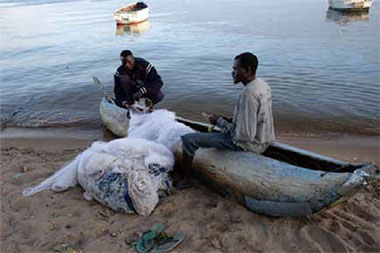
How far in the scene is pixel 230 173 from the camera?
427cm

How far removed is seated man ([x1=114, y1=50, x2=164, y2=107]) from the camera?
21.2ft

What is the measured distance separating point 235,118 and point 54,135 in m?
5.28

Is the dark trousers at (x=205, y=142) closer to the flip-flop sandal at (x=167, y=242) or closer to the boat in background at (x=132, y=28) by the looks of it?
the flip-flop sandal at (x=167, y=242)

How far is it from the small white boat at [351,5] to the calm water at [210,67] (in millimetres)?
2665

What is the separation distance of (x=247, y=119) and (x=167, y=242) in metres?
1.53

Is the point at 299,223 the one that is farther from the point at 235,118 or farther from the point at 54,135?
the point at 54,135

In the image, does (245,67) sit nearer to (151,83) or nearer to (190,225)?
(190,225)

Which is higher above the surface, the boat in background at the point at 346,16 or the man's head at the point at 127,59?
the boat in background at the point at 346,16

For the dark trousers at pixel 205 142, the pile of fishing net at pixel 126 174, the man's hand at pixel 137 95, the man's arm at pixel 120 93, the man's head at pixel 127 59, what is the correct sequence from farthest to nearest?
the man's arm at pixel 120 93, the man's hand at pixel 137 95, the man's head at pixel 127 59, the dark trousers at pixel 205 142, the pile of fishing net at pixel 126 174

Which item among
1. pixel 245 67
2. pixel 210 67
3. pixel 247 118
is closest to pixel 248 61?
pixel 245 67

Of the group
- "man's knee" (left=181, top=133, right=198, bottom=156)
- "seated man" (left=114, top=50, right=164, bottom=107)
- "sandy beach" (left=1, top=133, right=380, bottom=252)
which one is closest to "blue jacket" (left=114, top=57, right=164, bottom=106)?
"seated man" (left=114, top=50, right=164, bottom=107)

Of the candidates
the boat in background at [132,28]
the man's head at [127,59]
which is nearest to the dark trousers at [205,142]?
the man's head at [127,59]

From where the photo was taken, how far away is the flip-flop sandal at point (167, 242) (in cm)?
355

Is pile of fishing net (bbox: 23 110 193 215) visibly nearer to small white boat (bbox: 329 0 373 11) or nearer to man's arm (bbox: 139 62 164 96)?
man's arm (bbox: 139 62 164 96)
